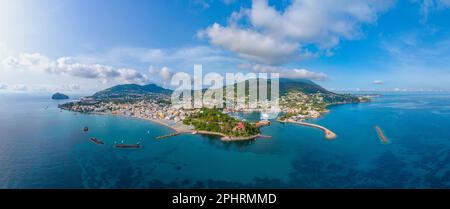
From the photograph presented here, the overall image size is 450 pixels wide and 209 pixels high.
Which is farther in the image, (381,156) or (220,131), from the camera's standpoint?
(220,131)

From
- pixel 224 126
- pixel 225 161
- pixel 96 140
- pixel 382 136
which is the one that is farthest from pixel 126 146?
pixel 382 136

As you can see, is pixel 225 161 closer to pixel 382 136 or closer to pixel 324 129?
pixel 324 129

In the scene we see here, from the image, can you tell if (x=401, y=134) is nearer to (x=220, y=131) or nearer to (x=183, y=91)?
(x=220, y=131)

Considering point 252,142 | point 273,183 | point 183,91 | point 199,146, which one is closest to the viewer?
point 273,183

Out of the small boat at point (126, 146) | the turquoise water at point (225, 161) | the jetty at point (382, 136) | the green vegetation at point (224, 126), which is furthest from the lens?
the green vegetation at point (224, 126)

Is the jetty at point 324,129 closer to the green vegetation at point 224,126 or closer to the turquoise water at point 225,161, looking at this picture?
the turquoise water at point 225,161

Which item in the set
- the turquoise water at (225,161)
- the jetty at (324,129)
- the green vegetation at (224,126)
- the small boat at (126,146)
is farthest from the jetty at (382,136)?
the small boat at (126,146)

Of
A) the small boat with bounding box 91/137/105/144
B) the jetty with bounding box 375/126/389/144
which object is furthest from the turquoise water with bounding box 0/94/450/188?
the small boat with bounding box 91/137/105/144
